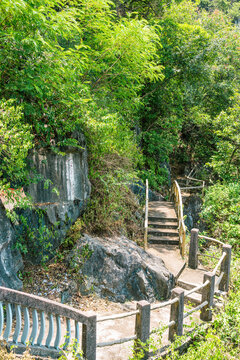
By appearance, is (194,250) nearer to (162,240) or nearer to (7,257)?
(162,240)

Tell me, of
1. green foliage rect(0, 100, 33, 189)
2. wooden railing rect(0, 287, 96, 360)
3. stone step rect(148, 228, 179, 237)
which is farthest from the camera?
stone step rect(148, 228, 179, 237)

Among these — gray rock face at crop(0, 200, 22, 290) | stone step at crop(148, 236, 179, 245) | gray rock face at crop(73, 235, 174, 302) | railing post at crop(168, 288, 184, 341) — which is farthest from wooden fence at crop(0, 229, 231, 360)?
stone step at crop(148, 236, 179, 245)

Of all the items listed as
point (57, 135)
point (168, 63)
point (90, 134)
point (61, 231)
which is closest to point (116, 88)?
point (90, 134)

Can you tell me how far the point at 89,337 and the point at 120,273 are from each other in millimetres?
2740

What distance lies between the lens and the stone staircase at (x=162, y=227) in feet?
31.1

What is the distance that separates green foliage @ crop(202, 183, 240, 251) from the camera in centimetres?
1095

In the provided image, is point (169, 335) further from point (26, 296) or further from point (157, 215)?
point (157, 215)

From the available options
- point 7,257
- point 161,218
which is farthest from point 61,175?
point 161,218

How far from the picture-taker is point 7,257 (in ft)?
15.4

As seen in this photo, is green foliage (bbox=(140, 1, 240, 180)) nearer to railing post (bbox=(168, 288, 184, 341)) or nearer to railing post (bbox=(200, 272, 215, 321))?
railing post (bbox=(200, 272, 215, 321))

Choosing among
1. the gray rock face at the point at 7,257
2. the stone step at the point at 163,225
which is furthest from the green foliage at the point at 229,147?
the gray rock face at the point at 7,257

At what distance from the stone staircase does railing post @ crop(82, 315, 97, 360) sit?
5716 millimetres

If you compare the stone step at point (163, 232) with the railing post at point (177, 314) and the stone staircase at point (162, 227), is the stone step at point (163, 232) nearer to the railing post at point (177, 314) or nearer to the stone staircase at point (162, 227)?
the stone staircase at point (162, 227)

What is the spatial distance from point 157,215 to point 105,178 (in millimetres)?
3752
